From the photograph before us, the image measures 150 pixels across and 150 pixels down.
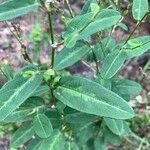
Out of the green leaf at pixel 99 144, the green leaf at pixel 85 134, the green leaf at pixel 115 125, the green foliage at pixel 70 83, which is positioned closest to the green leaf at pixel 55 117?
the green foliage at pixel 70 83

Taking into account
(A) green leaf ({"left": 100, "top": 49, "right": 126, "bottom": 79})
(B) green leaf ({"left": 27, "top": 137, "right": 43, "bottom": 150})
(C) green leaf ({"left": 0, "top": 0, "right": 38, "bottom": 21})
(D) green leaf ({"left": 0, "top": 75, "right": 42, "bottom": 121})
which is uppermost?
(C) green leaf ({"left": 0, "top": 0, "right": 38, "bottom": 21})

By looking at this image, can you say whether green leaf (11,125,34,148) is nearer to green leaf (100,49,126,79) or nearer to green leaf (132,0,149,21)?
green leaf (100,49,126,79)

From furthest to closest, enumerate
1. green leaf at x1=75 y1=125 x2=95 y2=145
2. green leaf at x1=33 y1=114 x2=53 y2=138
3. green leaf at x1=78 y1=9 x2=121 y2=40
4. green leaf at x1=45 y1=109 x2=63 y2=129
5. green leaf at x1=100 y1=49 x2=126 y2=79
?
green leaf at x1=75 y1=125 x2=95 y2=145 < green leaf at x1=45 y1=109 x2=63 y2=129 < green leaf at x1=33 y1=114 x2=53 y2=138 < green leaf at x1=100 y1=49 x2=126 y2=79 < green leaf at x1=78 y1=9 x2=121 y2=40

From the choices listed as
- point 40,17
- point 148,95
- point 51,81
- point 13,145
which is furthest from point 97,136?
point 40,17

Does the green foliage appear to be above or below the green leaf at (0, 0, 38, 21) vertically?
below

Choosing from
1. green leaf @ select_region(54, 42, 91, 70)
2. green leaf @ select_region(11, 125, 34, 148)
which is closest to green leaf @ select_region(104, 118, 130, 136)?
green leaf @ select_region(11, 125, 34, 148)

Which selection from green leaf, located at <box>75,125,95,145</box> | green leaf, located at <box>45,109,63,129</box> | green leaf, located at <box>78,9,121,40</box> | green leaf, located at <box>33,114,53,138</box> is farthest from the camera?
green leaf, located at <box>75,125,95,145</box>

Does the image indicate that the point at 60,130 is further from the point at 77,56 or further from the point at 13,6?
the point at 13,6

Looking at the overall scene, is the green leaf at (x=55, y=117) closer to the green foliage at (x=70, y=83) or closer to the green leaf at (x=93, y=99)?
the green foliage at (x=70, y=83)
